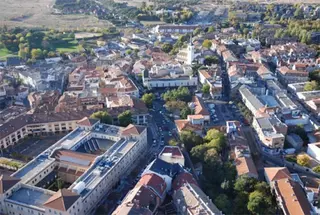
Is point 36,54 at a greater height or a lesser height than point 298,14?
lesser

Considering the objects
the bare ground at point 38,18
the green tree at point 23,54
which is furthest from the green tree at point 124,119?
the bare ground at point 38,18

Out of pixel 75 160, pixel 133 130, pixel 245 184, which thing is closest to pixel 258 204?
pixel 245 184

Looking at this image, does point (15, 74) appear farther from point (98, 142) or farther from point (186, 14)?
point (186, 14)

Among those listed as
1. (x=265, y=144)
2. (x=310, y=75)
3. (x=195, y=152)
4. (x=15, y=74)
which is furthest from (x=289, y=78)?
(x=15, y=74)

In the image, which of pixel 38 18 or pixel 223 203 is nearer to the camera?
pixel 223 203

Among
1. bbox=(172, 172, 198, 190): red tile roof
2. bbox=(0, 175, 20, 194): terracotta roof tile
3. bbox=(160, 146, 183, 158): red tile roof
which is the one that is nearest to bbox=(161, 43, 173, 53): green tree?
bbox=(160, 146, 183, 158): red tile roof

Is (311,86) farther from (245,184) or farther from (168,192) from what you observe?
(168,192)

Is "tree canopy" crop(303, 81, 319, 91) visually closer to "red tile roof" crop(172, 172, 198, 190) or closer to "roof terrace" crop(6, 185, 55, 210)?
"red tile roof" crop(172, 172, 198, 190)
